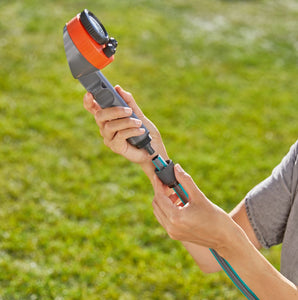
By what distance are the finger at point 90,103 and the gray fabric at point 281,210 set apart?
1.97 feet

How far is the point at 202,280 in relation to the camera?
292 cm

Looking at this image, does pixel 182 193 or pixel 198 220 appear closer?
pixel 198 220

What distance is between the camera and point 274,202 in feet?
4.93

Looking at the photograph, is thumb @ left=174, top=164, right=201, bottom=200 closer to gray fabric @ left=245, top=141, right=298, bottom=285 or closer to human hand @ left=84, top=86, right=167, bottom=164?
human hand @ left=84, top=86, right=167, bottom=164

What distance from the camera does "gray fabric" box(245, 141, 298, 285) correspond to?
139cm

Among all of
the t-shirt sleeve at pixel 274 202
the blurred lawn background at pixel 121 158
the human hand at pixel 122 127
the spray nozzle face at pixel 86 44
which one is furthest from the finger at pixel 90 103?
the blurred lawn background at pixel 121 158

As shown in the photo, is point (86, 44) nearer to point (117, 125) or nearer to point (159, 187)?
point (117, 125)

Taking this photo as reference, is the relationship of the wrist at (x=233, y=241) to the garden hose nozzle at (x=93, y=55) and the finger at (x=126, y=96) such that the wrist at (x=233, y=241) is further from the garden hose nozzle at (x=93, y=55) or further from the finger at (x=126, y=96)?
the finger at (x=126, y=96)

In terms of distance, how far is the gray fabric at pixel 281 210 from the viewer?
4.56ft

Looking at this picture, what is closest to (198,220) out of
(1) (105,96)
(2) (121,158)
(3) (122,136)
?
(3) (122,136)

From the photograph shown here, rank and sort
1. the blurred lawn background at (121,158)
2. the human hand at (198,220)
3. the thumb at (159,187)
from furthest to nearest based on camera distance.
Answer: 1. the blurred lawn background at (121,158)
2. the thumb at (159,187)
3. the human hand at (198,220)

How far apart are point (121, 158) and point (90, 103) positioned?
2449 millimetres

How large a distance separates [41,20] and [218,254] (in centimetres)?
553

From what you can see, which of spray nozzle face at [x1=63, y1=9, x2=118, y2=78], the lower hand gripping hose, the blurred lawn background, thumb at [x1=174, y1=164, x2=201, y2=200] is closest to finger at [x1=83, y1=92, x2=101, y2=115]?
spray nozzle face at [x1=63, y1=9, x2=118, y2=78]
